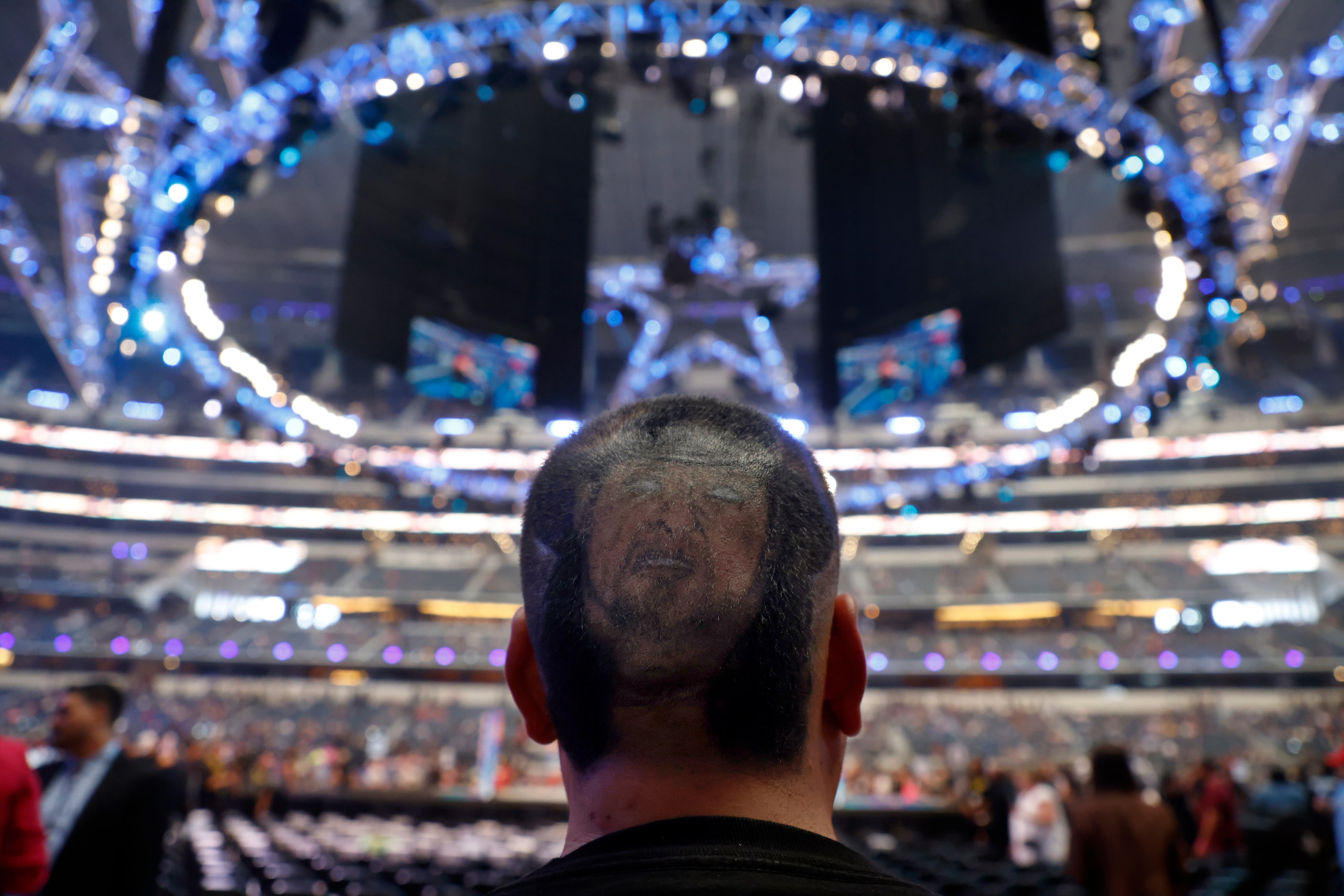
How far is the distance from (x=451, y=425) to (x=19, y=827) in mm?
12190

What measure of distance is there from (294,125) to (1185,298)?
864 cm

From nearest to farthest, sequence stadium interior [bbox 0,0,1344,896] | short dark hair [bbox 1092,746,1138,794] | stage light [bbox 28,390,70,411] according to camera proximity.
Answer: short dark hair [bbox 1092,746,1138,794] < stadium interior [bbox 0,0,1344,896] < stage light [bbox 28,390,70,411]

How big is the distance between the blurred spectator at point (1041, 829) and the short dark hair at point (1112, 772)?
11.4 ft

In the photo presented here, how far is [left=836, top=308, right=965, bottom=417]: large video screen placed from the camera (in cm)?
770

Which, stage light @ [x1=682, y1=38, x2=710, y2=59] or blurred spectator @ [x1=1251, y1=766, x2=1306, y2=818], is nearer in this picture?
blurred spectator @ [x1=1251, y1=766, x2=1306, y2=818]

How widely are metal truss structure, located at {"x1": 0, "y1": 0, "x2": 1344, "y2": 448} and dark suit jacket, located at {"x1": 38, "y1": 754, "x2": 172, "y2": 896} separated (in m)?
5.28

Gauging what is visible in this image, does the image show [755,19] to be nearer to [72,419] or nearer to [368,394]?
[368,394]

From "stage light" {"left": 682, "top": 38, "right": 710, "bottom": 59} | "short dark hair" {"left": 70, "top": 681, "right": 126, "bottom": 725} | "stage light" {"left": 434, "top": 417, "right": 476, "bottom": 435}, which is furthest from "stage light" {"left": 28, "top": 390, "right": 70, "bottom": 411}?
"short dark hair" {"left": 70, "top": 681, "right": 126, "bottom": 725}

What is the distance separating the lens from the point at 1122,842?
3375 mm

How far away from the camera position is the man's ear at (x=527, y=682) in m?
0.82

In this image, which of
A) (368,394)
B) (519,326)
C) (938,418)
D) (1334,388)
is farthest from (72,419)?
(1334,388)

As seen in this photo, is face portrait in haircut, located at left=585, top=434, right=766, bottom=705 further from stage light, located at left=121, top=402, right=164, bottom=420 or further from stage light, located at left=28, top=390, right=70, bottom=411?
stage light, located at left=28, top=390, right=70, bottom=411

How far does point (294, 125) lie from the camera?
661cm

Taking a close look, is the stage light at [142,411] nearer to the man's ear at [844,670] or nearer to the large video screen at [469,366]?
the large video screen at [469,366]
